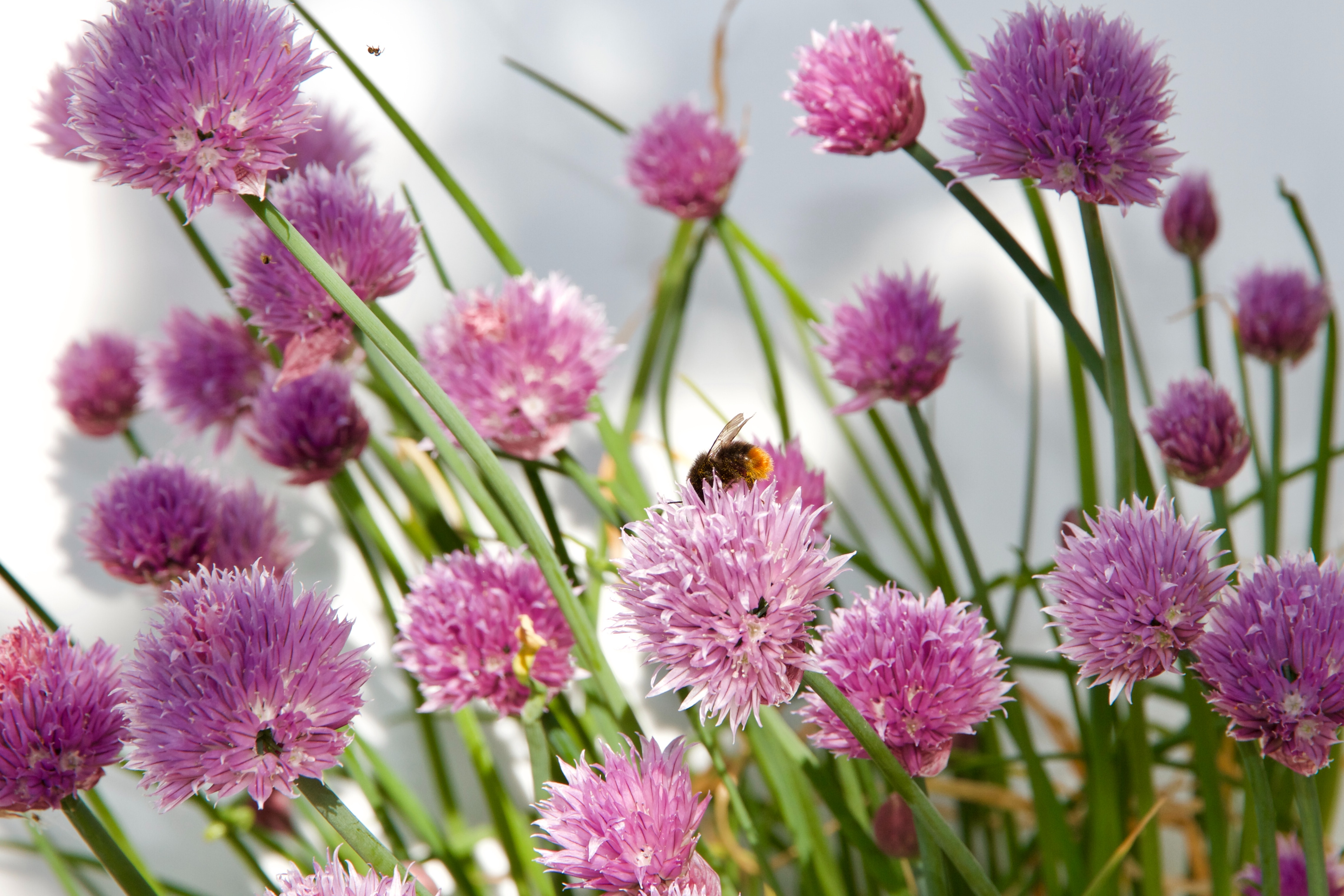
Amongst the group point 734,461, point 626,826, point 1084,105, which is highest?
point 1084,105

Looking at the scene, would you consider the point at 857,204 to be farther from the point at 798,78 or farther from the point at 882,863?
the point at 882,863

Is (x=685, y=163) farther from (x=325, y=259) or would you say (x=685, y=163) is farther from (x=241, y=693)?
(x=241, y=693)

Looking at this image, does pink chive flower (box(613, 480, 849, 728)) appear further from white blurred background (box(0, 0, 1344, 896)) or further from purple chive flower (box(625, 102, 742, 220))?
white blurred background (box(0, 0, 1344, 896))

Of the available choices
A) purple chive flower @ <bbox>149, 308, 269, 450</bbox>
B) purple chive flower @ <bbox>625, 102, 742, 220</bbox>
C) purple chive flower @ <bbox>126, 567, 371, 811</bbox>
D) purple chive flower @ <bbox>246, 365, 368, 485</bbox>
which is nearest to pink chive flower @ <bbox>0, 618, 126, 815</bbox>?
purple chive flower @ <bbox>126, 567, 371, 811</bbox>

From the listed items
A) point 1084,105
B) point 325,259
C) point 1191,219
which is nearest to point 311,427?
point 325,259

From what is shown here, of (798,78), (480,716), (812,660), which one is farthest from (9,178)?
(812,660)
